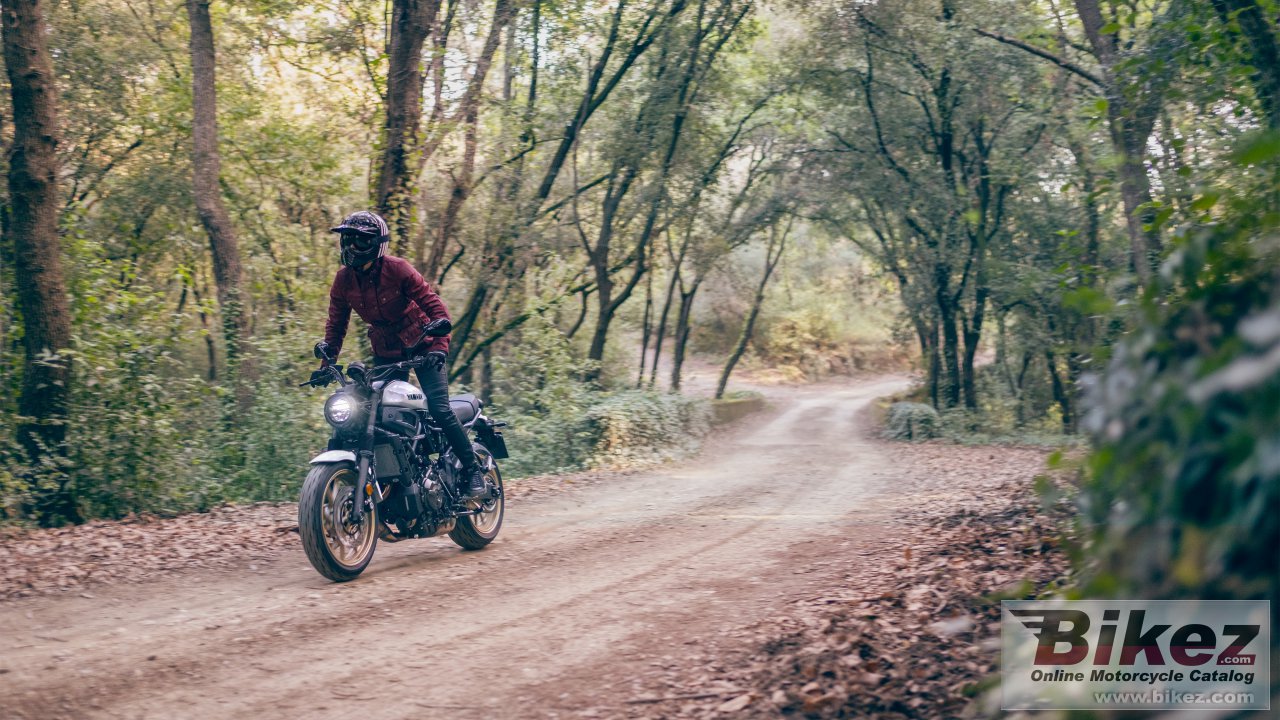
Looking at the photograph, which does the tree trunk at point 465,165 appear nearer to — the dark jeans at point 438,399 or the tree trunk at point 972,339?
the dark jeans at point 438,399

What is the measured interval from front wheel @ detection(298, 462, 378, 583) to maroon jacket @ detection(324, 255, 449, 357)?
118 cm

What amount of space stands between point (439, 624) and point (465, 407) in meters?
2.61

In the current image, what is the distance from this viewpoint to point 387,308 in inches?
271

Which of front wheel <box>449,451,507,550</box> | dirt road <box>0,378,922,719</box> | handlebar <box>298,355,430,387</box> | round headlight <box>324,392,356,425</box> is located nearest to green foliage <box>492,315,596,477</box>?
dirt road <box>0,378,922,719</box>

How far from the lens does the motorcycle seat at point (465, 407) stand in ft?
24.5

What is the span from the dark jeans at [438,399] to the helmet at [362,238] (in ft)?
2.75

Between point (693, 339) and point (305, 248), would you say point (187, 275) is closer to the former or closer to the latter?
point (305, 248)

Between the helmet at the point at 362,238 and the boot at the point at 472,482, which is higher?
the helmet at the point at 362,238

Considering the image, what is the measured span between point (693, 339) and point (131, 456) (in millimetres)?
41041

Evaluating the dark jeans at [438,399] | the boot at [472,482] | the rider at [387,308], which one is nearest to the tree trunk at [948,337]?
the boot at [472,482]

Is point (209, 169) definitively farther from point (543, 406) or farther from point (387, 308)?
point (387, 308)

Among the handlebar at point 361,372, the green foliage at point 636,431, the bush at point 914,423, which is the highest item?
the handlebar at point 361,372

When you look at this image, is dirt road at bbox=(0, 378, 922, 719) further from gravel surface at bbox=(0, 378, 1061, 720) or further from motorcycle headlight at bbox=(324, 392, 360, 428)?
motorcycle headlight at bbox=(324, 392, 360, 428)

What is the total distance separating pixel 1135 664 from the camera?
246cm
